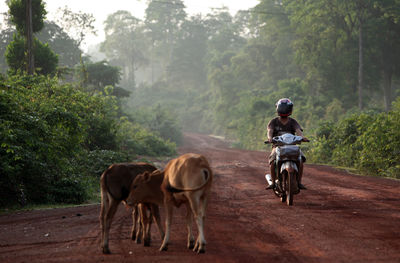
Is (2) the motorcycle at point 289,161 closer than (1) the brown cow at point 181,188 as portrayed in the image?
No

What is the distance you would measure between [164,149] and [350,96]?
61.9 feet

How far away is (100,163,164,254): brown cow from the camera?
5559mm

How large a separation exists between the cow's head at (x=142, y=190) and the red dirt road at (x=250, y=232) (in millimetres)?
679

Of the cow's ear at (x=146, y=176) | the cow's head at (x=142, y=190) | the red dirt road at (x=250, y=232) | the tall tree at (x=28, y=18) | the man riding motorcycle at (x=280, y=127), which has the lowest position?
the red dirt road at (x=250, y=232)

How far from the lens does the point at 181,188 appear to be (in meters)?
5.32

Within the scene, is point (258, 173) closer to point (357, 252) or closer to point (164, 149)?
point (357, 252)

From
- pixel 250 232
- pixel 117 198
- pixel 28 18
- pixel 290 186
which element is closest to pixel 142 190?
pixel 117 198

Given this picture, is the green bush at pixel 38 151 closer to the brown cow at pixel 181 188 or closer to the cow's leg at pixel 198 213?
the brown cow at pixel 181 188

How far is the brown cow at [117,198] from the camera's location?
5.56 meters

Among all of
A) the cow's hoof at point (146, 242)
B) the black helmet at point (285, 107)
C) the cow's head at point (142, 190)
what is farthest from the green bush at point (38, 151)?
the black helmet at point (285, 107)

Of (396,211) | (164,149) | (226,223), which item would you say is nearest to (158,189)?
(226,223)

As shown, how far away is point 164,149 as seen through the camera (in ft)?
87.2

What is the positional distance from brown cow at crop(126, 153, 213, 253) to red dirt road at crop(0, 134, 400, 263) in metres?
0.39

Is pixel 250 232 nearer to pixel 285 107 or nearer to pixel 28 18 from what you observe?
pixel 285 107
